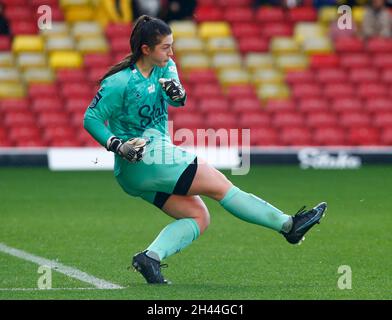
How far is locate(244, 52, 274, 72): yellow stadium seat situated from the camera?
20281mm

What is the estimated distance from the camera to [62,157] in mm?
17844

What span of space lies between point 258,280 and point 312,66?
12.8 metres

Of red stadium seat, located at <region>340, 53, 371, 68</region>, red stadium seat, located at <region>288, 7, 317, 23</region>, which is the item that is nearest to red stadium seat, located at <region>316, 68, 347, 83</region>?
red stadium seat, located at <region>340, 53, 371, 68</region>

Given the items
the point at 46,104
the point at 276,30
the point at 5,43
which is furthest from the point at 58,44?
the point at 276,30

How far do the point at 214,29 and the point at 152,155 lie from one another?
13.1 meters

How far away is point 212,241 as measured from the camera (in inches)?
404

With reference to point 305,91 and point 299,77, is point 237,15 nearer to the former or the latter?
point 299,77

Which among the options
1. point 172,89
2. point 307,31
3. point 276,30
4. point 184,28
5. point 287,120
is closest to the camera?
point 172,89

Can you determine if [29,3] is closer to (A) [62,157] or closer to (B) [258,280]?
(A) [62,157]

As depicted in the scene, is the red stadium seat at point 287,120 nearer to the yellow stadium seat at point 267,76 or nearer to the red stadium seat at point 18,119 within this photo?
the yellow stadium seat at point 267,76

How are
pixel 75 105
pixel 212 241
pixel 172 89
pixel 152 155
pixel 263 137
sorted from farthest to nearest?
pixel 75 105 → pixel 263 137 → pixel 212 241 → pixel 152 155 → pixel 172 89

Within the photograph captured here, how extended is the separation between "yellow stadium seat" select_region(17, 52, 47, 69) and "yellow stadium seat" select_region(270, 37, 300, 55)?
3.98m
